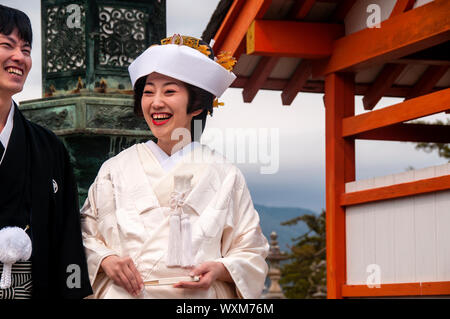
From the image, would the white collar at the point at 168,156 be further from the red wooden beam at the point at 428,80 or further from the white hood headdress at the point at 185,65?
the red wooden beam at the point at 428,80

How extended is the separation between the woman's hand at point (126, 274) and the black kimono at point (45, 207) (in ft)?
0.48

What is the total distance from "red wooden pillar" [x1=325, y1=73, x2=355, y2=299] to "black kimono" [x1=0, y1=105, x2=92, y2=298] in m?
4.15

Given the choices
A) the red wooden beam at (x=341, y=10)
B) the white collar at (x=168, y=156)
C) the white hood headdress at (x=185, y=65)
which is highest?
Answer: the red wooden beam at (x=341, y=10)

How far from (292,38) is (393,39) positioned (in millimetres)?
1105

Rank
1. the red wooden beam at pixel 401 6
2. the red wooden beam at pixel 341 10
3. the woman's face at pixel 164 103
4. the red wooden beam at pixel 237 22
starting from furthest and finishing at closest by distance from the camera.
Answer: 1. the red wooden beam at pixel 341 10
2. the red wooden beam at pixel 237 22
3. the red wooden beam at pixel 401 6
4. the woman's face at pixel 164 103

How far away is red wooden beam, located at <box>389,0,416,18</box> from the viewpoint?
750 centimetres

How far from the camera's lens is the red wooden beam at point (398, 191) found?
688 centimetres

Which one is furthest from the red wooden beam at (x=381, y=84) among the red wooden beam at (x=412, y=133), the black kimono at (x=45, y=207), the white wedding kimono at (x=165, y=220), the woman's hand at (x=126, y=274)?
the woman's hand at (x=126, y=274)

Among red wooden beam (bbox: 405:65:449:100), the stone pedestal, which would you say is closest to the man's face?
the stone pedestal

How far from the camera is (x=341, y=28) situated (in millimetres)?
8445

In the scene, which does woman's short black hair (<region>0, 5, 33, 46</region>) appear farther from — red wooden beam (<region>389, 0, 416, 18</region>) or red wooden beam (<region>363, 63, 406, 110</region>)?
red wooden beam (<region>363, 63, 406, 110</region>)

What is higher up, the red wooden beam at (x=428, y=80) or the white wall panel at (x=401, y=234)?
the red wooden beam at (x=428, y=80)

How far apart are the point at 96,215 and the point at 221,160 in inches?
28.5
